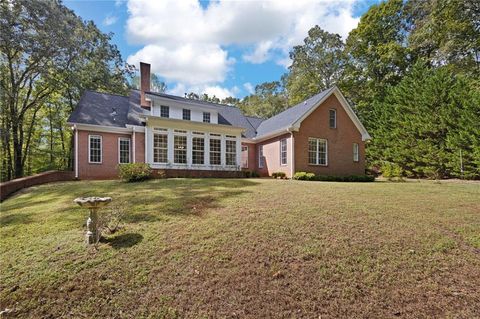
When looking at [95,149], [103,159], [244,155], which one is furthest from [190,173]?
[95,149]

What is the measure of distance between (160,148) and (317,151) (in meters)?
10.6

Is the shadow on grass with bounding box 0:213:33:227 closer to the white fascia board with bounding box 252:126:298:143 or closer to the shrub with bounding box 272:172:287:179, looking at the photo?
the shrub with bounding box 272:172:287:179

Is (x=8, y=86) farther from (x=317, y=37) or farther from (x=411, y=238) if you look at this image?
(x=317, y=37)

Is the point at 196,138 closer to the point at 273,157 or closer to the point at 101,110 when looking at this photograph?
the point at 273,157

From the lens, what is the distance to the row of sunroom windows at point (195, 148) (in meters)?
17.0

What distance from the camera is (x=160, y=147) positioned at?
668 inches

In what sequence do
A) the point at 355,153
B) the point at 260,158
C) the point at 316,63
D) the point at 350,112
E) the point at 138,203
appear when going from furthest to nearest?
the point at 316,63 → the point at 260,158 → the point at 355,153 → the point at 350,112 → the point at 138,203

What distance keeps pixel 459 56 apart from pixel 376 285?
23.3 meters

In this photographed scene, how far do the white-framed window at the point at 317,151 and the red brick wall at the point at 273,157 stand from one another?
5.21 ft

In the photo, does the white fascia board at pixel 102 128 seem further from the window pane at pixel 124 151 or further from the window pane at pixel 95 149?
the window pane at pixel 124 151

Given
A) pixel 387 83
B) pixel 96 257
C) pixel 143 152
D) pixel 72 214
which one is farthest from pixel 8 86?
pixel 387 83

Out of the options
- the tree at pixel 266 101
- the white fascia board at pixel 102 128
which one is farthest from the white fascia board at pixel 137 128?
the tree at pixel 266 101

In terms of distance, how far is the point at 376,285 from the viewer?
422 cm

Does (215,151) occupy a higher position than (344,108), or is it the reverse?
(344,108)
